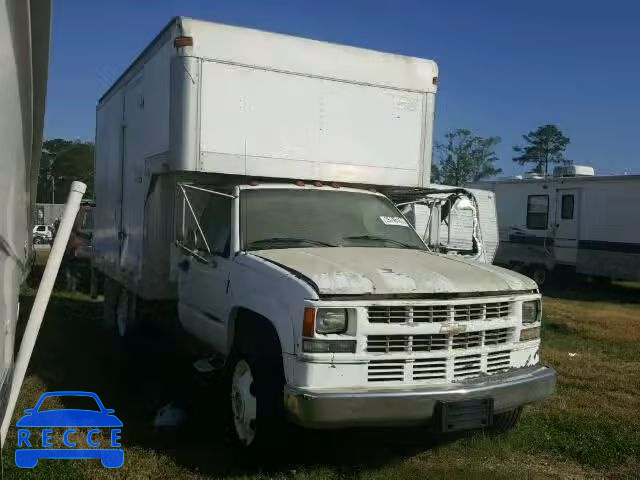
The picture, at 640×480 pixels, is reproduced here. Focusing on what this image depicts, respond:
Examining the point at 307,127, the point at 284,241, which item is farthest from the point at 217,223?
the point at 307,127

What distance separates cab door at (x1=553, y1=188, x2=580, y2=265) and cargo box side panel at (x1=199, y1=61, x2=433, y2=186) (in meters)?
10.7

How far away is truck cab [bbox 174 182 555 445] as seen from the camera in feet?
13.2

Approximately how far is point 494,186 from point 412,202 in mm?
12023

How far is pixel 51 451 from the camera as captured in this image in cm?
414

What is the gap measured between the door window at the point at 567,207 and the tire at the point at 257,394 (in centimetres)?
1367

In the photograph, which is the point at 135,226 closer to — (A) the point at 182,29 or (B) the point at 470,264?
(A) the point at 182,29

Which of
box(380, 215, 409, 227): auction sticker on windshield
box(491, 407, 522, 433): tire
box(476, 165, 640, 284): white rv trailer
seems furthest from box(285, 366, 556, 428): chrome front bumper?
box(476, 165, 640, 284): white rv trailer

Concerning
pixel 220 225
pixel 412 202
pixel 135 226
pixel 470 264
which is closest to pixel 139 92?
pixel 135 226

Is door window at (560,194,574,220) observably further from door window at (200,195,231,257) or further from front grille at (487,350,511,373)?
front grille at (487,350,511,373)

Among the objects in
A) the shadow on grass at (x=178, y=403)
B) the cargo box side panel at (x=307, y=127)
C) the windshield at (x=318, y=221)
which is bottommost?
the shadow on grass at (x=178, y=403)

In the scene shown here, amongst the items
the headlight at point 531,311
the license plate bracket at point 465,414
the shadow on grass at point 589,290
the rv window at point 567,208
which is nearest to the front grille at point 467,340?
the license plate bracket at point 465,414

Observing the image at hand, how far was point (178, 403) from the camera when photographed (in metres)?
5.80

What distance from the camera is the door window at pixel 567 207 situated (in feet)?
54.6

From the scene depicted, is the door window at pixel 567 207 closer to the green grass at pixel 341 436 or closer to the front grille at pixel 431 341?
the green grass at pixel 341 436
